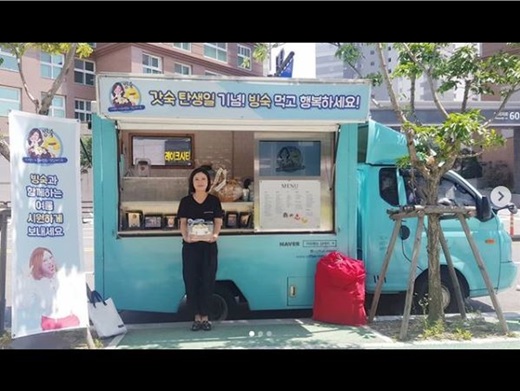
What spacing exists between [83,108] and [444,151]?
97.2 ft

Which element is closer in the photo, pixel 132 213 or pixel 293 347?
pixel 293 347

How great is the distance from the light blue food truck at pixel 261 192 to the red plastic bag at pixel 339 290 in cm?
21

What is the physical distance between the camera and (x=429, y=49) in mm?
5316

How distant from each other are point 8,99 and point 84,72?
21.6ft

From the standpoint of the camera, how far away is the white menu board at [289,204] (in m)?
5.68

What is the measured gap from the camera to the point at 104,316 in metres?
5.11

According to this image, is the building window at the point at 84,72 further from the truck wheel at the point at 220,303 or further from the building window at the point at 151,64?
the truck wheel at the point at 220,303

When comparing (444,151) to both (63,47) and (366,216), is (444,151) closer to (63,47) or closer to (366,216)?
(366,216)

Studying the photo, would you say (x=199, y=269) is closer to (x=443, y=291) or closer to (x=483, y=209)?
(x=443, y=291)

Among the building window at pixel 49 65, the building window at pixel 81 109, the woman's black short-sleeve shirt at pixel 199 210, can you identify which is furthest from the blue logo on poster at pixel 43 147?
the building window at pixel 81 109

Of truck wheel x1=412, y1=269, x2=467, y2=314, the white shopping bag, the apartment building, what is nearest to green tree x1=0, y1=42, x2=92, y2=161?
the white shopping bag
